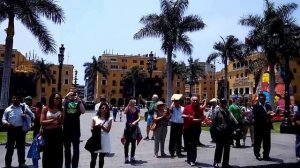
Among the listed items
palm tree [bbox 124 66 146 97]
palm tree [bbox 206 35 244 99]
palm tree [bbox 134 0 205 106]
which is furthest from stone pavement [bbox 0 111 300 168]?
palm tree [bbox 124 66 146 97]

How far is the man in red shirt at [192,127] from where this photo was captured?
369 inches

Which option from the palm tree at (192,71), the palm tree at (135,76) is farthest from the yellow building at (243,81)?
the palm tree at (135,76)

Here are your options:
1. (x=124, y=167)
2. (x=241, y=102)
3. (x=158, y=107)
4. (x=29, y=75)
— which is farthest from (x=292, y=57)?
(x=29, y=75)

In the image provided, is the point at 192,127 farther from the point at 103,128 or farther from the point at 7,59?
the point at 7,59

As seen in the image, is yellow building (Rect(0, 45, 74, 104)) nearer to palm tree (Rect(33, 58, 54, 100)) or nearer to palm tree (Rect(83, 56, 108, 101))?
palm tree (Rect(33, 58, 54, 100))

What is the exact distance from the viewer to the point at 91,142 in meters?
7.73

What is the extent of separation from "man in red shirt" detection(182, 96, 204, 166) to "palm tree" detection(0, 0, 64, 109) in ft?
41.5

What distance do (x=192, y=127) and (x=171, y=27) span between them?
1842 centimetres

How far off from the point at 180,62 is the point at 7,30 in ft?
226

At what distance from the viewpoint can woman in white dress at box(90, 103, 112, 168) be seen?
773 cm

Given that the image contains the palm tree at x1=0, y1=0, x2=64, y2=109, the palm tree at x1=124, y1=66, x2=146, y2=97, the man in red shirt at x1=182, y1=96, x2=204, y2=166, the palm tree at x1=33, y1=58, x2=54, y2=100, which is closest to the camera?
the man in red shirt at x1=182, y1=96, x2=204, y2=166

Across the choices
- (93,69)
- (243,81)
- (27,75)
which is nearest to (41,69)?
(27,75)

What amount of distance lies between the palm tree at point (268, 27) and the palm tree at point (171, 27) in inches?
252

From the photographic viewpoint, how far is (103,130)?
787cm
